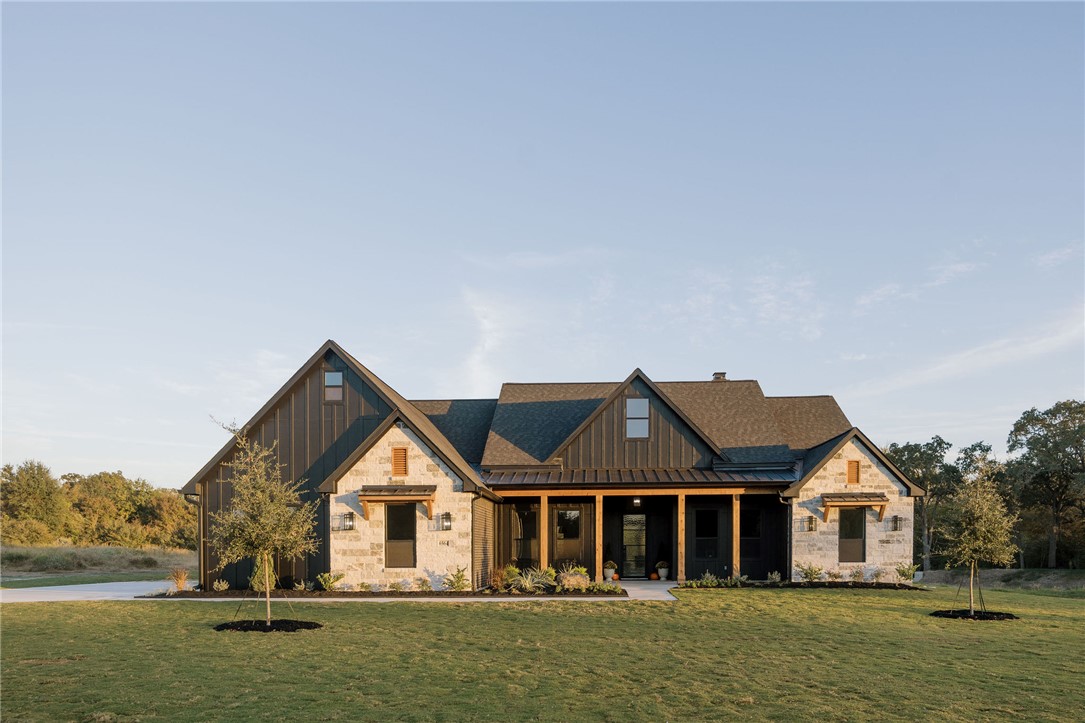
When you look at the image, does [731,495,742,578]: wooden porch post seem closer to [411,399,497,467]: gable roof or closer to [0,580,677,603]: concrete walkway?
[0,580,677,603]: concrete walkway

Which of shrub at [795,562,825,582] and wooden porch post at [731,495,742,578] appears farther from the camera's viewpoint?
wooden porch post at [731,495,742,578]

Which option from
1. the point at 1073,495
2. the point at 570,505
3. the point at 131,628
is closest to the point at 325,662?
the point at 131,628

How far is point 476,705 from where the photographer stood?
8.98m

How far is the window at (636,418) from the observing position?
85.1 feet

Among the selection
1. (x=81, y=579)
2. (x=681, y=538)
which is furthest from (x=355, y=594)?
(x=81, y=579)

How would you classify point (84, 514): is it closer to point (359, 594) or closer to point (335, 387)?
point (335, 387)

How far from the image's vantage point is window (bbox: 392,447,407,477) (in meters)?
21.8

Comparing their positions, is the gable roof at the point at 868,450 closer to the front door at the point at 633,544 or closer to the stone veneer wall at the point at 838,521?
the stone veneer wall at the point at 838,521

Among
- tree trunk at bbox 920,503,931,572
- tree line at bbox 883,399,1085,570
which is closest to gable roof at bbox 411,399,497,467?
tree line at bbox 883,399,1085,570

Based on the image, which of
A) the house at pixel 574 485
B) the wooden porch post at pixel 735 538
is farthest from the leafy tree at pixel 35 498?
the wooden porch post at pixel 735 538

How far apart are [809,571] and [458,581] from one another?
10154 mm

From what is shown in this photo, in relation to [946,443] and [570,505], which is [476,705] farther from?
[946,443]

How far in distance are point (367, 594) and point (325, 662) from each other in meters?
9.60

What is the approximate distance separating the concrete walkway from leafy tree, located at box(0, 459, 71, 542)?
30.3 meters
